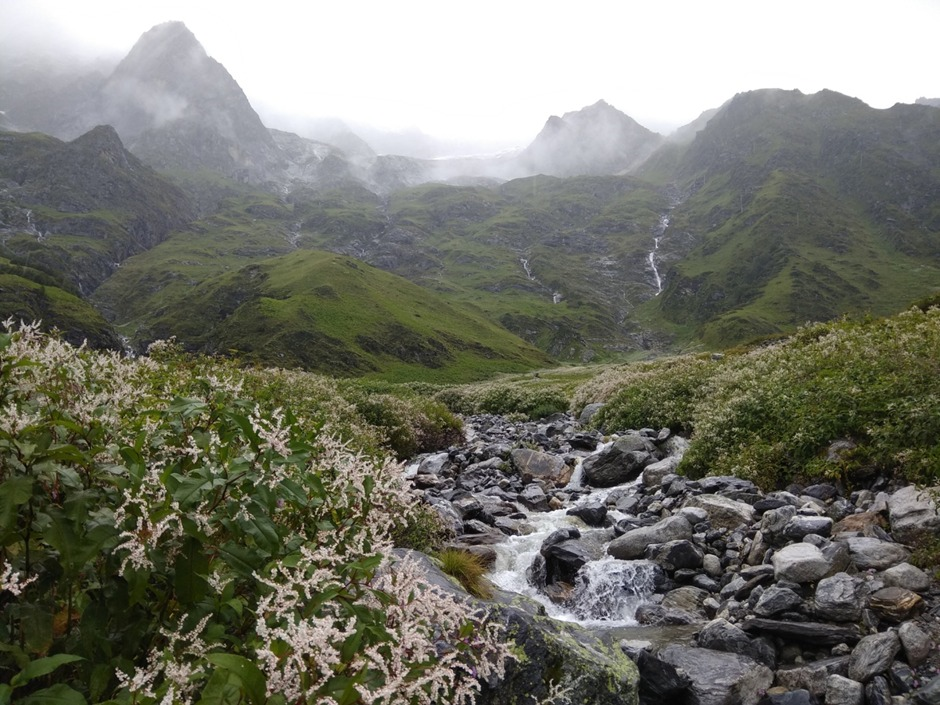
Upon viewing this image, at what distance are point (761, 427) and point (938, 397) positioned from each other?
4.68 metres

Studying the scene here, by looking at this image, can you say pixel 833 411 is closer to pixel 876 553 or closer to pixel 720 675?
pixel 876 553

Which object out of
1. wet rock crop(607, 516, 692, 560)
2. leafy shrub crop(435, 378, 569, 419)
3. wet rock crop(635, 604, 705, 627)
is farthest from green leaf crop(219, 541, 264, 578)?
leafy shrub crop(435, 378, 569, 419)

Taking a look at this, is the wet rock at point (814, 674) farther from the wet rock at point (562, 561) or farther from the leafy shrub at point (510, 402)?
the leafy shrub at point (510, 402)

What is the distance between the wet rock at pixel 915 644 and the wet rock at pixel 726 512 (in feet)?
16.1

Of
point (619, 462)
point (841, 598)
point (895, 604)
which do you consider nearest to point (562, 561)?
point (841, 598)

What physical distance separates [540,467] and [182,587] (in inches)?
766

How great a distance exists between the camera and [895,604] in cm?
769

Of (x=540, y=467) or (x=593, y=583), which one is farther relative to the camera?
(x=540, y=467)

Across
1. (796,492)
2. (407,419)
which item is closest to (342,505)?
(796,492)

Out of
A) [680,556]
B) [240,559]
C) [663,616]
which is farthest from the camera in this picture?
[680,556]

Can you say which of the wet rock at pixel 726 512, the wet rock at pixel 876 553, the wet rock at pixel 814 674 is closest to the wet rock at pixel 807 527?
the wet rock at pixel 876 553

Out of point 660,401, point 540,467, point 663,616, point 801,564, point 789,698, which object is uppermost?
point 801,564

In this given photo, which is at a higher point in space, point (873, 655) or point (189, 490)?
point (189, 490)

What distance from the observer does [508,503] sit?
57.5ft
